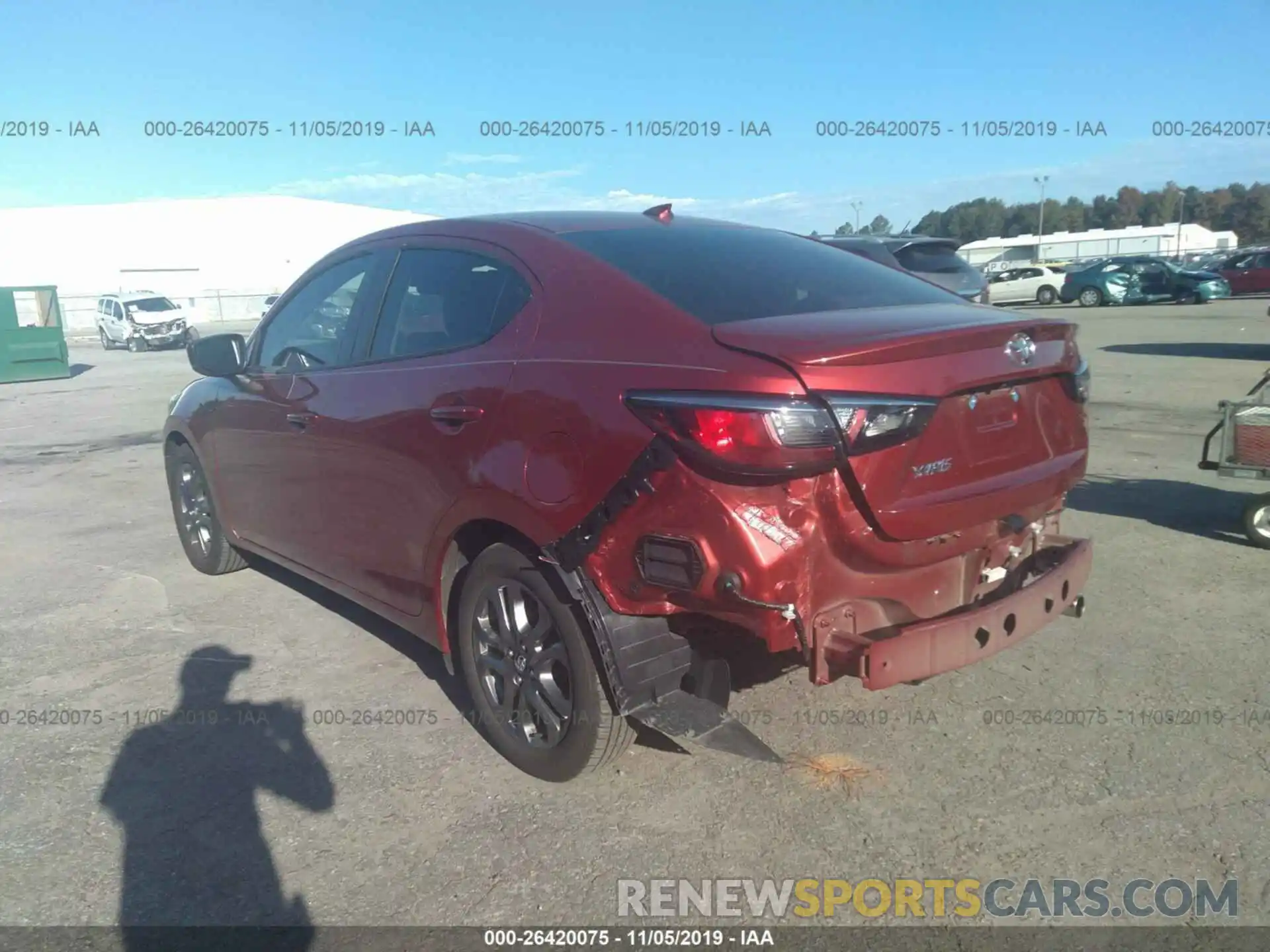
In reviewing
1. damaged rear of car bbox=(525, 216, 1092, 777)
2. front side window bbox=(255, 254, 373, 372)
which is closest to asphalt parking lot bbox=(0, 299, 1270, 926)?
damaged rear of car bbox=(525, 216, 1092, 777)

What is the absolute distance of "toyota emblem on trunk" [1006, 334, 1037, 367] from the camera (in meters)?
3.00

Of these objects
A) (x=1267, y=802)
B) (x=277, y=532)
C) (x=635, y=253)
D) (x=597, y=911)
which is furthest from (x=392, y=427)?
(x=1267, y=802)

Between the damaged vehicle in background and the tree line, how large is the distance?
85459 millimetres

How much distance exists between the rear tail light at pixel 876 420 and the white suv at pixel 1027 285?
3159 cm

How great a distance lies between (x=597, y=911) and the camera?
2.73 meters

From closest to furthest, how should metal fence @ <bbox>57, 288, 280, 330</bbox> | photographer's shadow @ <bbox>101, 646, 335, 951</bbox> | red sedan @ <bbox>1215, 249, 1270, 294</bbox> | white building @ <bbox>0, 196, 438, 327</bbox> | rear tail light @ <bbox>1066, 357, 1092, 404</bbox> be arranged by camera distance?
1. photographer's shadow @ <bbox>101, 646, 335, 951</bbox>
2. rear tail light @ <bbox>1066, 357, 1092, 404</bbox>
3. red sedan @ <bbox>1215, 249, 1270, 294</bbox>
4. metal fence @ <bbox>57, 288, 280, 330</bbox>
5. white building @ <bbox>0, 196, 438, 327</bbox>

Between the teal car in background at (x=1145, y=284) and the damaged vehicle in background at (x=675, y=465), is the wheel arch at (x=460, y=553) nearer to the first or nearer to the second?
the damaged vehicle in background at (x=675, y=465)

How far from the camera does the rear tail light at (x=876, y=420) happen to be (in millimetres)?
2590

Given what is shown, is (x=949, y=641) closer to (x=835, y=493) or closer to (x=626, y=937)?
(x=835, y=493)

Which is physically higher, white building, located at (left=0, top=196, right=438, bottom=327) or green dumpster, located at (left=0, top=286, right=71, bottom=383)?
white building, located at (left=0, top=196, right=438, bottom=327)

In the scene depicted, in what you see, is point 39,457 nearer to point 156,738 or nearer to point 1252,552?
point 156,738

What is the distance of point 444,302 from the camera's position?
12.0ft

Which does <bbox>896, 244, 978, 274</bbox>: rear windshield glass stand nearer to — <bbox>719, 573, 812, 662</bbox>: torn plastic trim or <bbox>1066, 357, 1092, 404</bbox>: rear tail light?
<bbox>1066, 357, 1092, 404</bbox>: rear tail light

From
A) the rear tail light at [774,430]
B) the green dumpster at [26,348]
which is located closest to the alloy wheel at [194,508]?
the rear tail light at [774,430]
